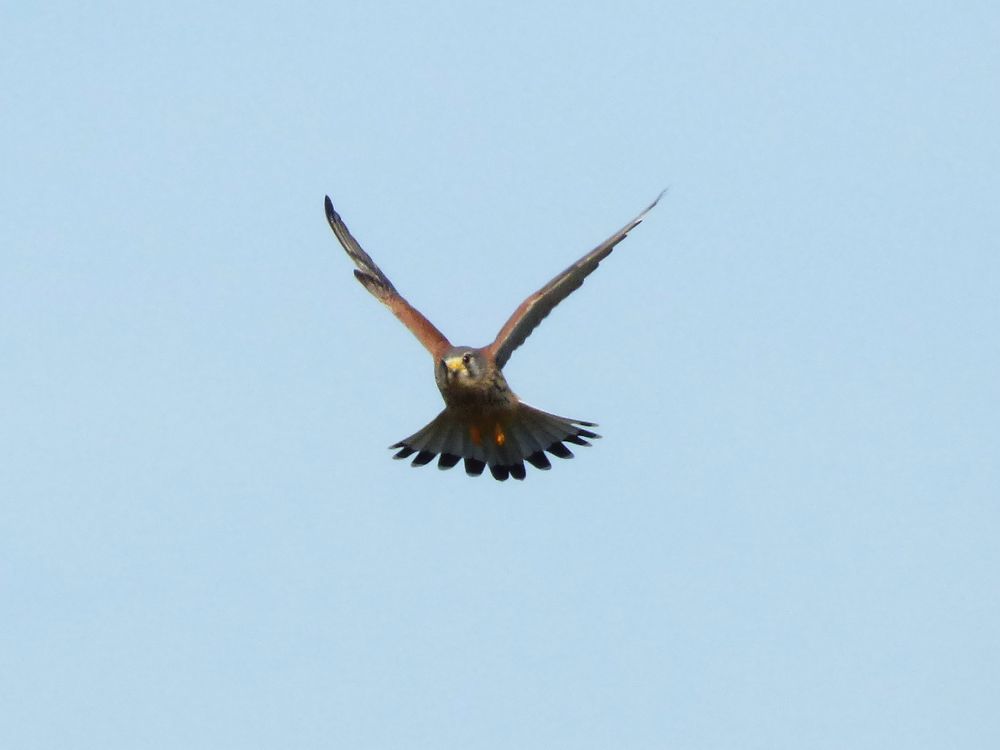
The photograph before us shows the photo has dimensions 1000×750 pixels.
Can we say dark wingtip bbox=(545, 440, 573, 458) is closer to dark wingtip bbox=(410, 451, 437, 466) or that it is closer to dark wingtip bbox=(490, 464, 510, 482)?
dark wingtip bbox=(490, 464, 510, 482)

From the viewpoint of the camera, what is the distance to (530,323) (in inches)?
549

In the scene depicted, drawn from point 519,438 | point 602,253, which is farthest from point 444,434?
point 602,253

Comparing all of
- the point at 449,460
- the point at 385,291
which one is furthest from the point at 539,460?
the point at 385,291

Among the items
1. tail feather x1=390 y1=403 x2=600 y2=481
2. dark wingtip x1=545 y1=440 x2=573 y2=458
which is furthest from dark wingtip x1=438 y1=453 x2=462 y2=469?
dark wingtip x1=545 y1=440 x2=573 y2=458

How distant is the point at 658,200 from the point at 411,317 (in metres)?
2.17

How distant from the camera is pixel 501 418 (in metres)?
14.0

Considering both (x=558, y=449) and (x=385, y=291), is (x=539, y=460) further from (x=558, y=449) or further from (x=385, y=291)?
(x=385, y=291)

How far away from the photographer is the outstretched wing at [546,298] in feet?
45.1

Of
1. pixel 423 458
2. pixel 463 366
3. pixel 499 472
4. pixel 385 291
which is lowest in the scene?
pixel 499 472

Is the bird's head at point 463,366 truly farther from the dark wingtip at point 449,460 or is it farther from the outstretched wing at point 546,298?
the dark wingtip at point 449,460

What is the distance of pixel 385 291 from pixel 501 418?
1704 millimetres

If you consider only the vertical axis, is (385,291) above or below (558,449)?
above

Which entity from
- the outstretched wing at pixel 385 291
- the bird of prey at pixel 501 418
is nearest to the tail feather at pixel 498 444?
the bird of prey at pixel 501 418

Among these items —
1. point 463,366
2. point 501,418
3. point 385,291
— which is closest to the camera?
point 463,366
